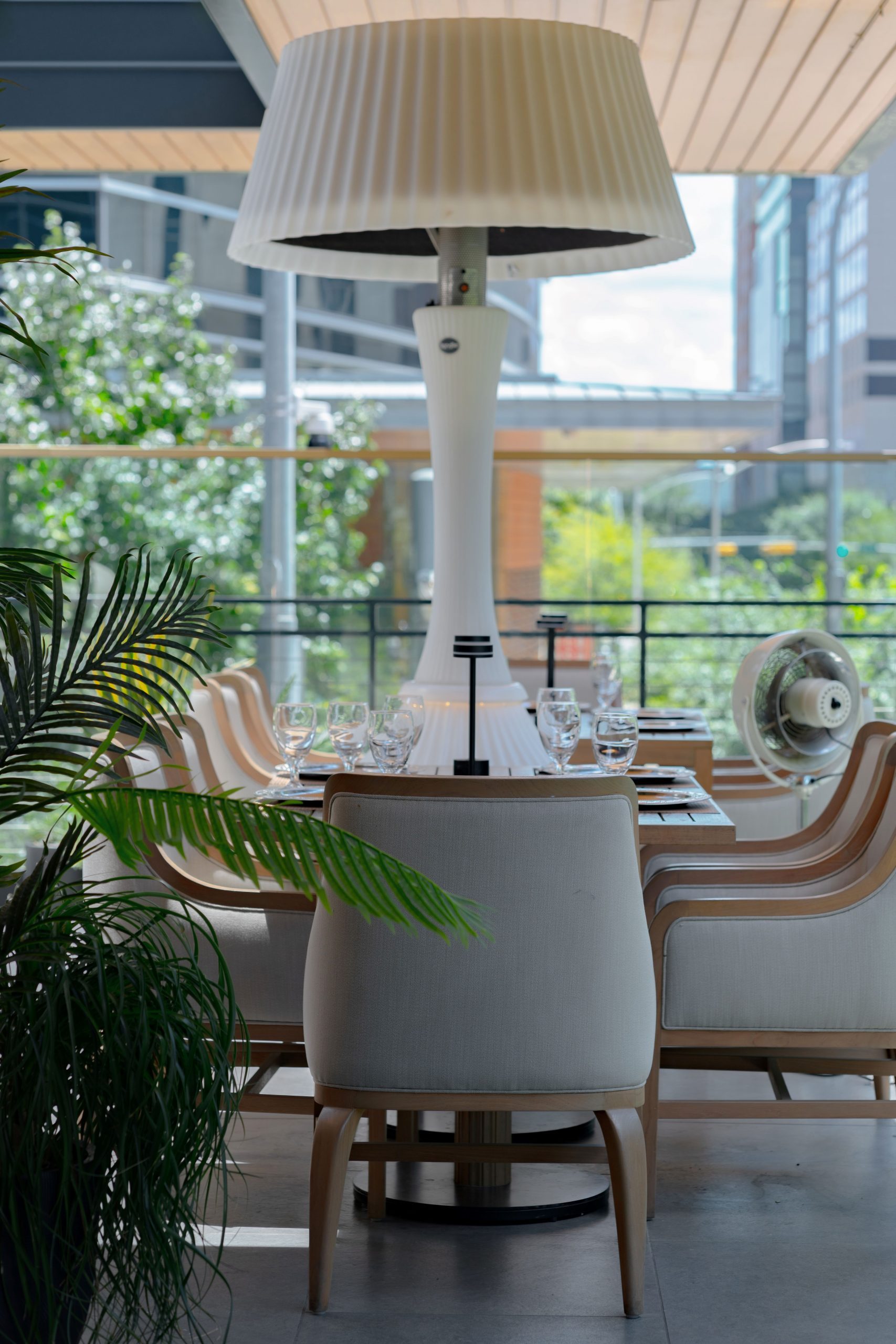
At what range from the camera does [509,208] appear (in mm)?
3268

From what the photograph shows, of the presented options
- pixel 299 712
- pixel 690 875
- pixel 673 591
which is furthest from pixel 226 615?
pixel 690 875

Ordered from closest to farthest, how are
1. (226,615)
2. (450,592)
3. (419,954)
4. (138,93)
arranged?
(419,954), (450,592), (138,93), (226,615)

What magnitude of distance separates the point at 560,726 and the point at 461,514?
86 centimetres

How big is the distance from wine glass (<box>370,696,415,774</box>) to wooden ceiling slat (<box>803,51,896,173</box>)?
336 cm

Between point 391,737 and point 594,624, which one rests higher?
point 594,624

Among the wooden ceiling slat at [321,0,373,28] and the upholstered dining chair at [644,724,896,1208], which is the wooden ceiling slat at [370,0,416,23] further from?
the upholstered dining chair at [644,724,896,1208]

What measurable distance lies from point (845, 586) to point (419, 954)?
4.33 metres

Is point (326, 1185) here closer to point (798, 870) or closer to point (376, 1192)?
point (376, 1192)

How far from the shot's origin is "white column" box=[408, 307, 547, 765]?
145 inches

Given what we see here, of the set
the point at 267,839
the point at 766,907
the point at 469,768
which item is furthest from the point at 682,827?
the point at 267,839

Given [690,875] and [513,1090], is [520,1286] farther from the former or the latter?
[690,875]

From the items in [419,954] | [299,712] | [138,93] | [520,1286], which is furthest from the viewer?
[138,93]

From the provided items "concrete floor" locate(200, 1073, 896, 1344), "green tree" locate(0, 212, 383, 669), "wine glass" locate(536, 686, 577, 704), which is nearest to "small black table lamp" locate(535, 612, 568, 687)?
"wine glass" locate(536, 686, 577, 704)

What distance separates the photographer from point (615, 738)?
2.97 meters
